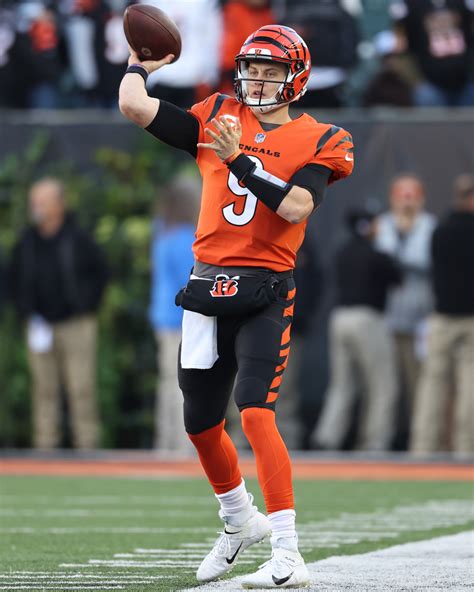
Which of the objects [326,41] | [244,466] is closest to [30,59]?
[326,41]

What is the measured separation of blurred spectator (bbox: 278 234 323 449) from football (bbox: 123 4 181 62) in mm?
6247

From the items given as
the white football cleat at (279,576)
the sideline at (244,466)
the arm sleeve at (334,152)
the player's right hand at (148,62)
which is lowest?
the sideline at (244,466)

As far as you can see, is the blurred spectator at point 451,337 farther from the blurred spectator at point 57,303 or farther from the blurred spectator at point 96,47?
the blurred spectator at point 96,47

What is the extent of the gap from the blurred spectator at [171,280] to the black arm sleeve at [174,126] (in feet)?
19.6

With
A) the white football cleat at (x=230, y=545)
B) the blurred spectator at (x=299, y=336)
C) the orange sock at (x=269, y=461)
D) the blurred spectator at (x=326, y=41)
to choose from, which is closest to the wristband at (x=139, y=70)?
the orange sock at (x=269, y=461)

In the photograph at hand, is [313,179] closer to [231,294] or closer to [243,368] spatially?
[231,294]

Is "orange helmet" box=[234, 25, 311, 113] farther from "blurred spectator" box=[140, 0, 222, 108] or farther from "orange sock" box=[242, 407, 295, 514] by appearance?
"blurred spectator" box=[140, 0, 222, 108]

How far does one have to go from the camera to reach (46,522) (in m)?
7.31

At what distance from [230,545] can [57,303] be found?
7.21 m

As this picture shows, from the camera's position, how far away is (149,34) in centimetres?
539

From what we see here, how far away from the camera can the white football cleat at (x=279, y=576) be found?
465 cm

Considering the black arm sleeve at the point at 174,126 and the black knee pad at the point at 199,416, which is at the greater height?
the black arm sleeve at the point at 174,126

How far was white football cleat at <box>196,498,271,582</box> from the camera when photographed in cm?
495

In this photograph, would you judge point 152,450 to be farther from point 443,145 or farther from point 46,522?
point 46,522
